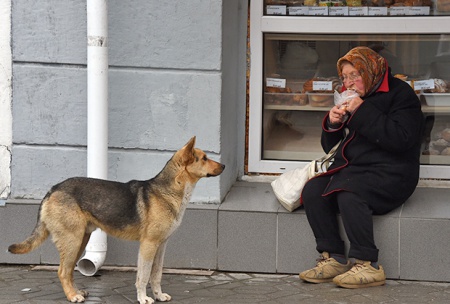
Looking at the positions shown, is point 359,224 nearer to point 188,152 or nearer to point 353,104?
point 353,104

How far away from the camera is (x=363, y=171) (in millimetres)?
6324

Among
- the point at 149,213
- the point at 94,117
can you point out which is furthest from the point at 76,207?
the point at 94,117

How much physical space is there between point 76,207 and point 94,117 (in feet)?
2.86

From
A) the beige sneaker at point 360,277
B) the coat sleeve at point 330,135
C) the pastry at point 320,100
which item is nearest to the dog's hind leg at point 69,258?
the beige sneaker at point 360,277

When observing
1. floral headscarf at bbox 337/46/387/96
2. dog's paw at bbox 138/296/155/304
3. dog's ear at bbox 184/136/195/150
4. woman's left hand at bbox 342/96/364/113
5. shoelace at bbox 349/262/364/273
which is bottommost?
dog's paw at bbox 138/296/155/304

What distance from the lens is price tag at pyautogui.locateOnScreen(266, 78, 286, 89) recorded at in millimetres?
7379

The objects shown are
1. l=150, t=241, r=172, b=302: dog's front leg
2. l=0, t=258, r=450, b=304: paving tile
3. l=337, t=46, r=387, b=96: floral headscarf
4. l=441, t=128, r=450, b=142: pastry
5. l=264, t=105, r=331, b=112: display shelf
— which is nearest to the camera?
l=150, t=241, r=172, b=302: dog's front leg

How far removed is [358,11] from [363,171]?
1.45m

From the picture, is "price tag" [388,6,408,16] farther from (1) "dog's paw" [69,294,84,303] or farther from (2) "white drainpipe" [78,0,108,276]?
(1) "dog's paw" [69,294,84,303]

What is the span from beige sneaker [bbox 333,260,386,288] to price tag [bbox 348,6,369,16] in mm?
1929

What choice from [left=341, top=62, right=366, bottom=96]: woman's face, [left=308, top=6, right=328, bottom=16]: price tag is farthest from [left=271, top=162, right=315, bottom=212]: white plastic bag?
[left=308, top=6, right=328, bottom=16]: price tag

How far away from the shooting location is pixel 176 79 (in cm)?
663

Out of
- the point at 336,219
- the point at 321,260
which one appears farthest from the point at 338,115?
the point at 321,260

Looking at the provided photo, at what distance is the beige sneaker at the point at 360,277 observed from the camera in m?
6.18
